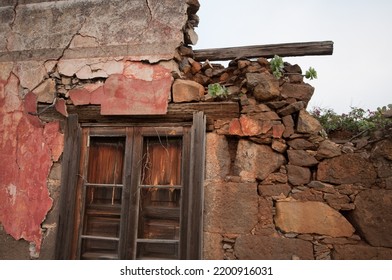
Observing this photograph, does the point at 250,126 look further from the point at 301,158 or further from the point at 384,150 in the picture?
the point at 384,150

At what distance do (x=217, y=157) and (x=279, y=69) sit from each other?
941mm

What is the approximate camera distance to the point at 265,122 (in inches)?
97.1

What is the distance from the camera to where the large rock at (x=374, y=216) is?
2195mm

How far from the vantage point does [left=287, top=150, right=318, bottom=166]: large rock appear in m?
2.37

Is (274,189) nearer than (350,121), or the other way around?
(274,189)

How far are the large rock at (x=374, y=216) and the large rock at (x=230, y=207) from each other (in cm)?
78

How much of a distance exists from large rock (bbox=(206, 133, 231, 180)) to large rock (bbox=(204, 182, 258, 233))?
9 cm

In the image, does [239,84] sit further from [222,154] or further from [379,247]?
[379,247]

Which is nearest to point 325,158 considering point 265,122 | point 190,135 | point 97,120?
point 265,122

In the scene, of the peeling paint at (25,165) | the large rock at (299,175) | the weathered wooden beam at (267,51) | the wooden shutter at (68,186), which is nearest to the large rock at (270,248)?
the large rock at (299,175)

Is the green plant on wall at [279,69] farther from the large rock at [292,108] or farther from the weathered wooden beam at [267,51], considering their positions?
the large rock at [292,108]

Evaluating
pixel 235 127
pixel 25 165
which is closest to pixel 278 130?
pixel 235 127

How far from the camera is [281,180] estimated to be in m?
2.38

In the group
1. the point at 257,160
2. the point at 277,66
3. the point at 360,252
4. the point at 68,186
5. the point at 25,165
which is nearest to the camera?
the point at 360,252
